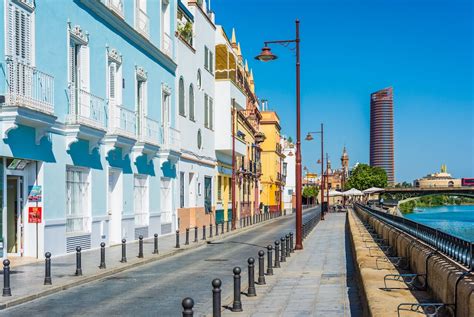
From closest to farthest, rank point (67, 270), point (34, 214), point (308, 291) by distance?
point (308, 291)
point (67, 270)
point (34, 214)

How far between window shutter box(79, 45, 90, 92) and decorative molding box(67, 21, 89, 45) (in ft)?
0.86

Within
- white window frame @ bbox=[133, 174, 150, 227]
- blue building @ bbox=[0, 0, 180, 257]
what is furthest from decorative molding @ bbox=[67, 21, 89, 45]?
white window frame @ bbox=[133, 174, 150, 227]

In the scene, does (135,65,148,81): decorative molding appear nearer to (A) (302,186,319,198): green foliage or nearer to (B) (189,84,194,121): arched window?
(B) (189,84,194,121): arched window

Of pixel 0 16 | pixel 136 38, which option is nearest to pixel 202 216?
pixel 136 38

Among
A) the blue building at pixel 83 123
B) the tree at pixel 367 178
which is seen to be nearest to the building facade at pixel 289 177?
the tree at pixel 367 178

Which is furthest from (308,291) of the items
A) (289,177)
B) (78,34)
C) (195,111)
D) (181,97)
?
(289,177)

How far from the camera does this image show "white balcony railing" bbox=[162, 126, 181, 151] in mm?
32312

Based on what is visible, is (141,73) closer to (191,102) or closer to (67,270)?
(191,102)

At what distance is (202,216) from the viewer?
41469 millimetres

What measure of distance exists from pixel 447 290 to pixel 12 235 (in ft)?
49.7

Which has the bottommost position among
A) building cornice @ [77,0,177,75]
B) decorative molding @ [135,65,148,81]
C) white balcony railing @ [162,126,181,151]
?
white balcony railing @ [162,126,181,151]

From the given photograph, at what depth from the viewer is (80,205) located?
22.8m

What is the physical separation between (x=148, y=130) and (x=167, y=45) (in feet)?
20.4

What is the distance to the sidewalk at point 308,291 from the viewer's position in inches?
426
